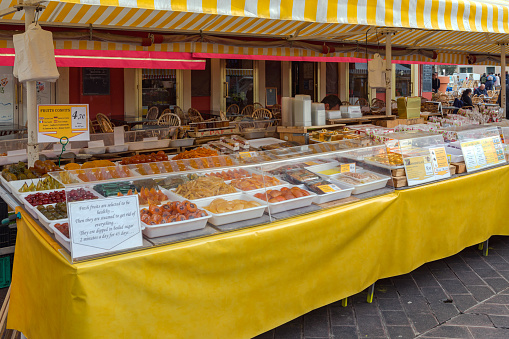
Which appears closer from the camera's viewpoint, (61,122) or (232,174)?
(232,174)

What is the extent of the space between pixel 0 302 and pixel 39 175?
3.52 ft

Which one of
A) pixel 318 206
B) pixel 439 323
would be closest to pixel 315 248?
pixel 318 206

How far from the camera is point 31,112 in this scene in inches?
162

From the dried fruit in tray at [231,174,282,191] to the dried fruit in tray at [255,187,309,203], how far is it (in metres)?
0.11

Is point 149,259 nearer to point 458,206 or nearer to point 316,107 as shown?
point 458,206

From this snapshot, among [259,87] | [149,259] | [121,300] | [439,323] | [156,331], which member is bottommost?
[439,323]

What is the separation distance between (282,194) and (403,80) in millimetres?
14209

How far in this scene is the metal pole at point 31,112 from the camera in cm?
387

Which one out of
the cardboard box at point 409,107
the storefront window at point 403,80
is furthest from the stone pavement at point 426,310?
the storefront window at point 403,80

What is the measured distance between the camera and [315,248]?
339 cm

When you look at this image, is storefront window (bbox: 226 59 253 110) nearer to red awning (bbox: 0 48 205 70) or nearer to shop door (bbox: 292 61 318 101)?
shop door (bbox: 292 61 318 101)

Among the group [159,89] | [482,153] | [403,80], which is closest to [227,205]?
[482,153]

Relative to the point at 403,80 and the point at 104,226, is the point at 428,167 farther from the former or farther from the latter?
the point at 403,80

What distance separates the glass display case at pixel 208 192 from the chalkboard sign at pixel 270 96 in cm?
913
